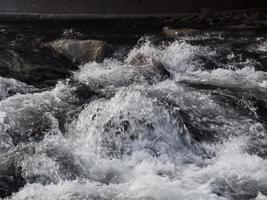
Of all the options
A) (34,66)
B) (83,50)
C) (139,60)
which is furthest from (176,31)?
(34,66)

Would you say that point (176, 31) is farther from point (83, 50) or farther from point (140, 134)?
point (140, 134)

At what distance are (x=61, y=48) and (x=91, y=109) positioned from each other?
437 cm

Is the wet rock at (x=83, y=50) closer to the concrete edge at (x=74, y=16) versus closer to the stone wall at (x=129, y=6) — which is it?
the concrete edge at (x=74, y=16)

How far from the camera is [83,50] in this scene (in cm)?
1111

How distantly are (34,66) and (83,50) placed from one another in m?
1.14

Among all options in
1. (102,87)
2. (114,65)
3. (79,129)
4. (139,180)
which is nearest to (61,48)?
(114,65)

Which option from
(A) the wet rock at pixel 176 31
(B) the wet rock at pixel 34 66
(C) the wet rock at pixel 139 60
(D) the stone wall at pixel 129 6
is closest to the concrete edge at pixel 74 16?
(D) the stone wall at pixel 129 6

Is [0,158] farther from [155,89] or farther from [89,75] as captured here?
[89,75]

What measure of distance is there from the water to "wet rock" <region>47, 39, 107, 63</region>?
86 centimetres

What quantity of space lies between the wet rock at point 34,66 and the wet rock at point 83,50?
0.20m

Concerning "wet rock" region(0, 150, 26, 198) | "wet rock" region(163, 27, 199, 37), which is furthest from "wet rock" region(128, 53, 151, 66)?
"wet rock" region(0, 150, 26, 198)

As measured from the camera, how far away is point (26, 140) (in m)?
7.12

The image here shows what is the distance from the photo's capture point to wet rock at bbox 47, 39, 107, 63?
10.9m

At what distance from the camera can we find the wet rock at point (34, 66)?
1020 cm
